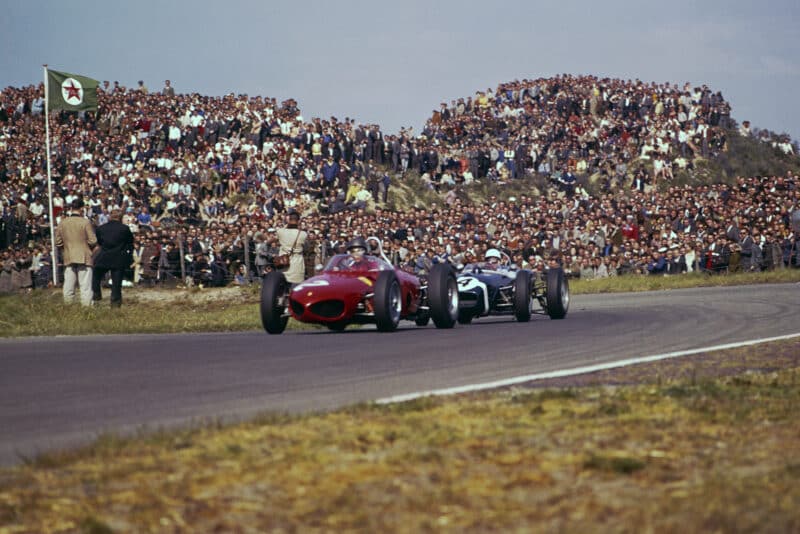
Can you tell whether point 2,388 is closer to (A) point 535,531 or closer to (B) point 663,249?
(A) point 535,531

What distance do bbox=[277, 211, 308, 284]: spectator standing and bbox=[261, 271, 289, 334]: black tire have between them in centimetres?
158

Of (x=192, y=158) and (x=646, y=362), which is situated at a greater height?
(x=192, y=158)

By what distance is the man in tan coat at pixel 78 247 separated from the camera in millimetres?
20438

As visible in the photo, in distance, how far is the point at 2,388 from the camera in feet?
31.4

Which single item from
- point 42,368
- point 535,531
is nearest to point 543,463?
point 535,531

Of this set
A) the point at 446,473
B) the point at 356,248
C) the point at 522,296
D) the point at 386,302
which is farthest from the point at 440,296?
the point at 446,473

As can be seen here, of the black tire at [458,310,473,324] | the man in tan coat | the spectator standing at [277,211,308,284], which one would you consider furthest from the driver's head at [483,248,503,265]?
the man in tan coat

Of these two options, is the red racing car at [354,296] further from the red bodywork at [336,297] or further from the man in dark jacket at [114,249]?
the man in dark jacket at [114,249]

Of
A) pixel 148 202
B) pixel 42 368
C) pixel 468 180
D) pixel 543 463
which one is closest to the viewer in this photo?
pixel 543 463

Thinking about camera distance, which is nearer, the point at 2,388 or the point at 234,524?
the point at 234,524

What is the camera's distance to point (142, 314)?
19.9m

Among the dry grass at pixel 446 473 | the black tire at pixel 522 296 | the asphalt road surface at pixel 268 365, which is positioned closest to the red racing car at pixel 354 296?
the asphalt road surface at pixel 268 365

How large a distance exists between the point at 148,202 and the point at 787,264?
60.7 ft

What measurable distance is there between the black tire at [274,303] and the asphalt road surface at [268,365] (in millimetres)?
529
